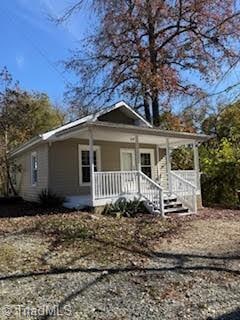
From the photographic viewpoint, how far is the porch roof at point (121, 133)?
13554 mm

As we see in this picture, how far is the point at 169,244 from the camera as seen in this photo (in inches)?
369

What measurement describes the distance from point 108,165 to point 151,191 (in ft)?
12.1

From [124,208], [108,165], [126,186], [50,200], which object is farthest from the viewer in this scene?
[108,165]

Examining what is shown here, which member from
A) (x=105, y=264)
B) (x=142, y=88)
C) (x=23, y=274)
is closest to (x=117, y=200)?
(x=105, y=264)

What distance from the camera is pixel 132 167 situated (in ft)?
62.5

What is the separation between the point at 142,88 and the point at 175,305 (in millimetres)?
20068

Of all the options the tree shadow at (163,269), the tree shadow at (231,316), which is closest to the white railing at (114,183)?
the tree shadow at (163,269)

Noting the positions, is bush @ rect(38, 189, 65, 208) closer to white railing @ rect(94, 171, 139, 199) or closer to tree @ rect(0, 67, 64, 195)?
white railing @ rect(94, 171, 139, 199)

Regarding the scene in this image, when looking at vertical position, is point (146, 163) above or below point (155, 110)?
below

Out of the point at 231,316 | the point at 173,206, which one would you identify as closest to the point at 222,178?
the point at 173,206

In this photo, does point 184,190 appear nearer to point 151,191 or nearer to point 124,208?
point 151,191

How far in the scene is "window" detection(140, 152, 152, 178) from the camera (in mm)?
19578

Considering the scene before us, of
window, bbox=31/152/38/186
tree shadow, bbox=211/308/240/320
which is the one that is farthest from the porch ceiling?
tree shadow, bbox=211/308/240/320

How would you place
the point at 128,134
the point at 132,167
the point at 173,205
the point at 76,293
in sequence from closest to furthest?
the point at 76,293, the point at 173,205, the point at 128,134, the point at 132,167
